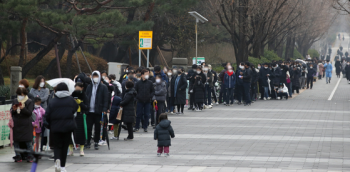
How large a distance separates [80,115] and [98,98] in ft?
1.67

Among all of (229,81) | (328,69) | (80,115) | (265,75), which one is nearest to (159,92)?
(80,115)

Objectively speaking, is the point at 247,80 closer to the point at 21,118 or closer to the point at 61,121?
the point at 21,118

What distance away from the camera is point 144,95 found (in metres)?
12.7

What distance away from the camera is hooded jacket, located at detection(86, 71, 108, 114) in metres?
10.1

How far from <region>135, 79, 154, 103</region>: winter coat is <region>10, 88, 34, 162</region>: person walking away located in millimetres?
4161

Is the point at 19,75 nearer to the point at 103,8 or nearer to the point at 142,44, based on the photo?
the point at 142,44

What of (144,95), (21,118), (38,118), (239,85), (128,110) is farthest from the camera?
(239,85)

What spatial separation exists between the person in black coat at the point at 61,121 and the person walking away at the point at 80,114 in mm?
1300

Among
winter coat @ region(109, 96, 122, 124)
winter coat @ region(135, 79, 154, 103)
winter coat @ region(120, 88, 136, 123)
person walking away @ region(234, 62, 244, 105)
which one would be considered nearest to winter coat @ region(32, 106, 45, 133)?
winter coat @ region(109, 96, 122, 124)

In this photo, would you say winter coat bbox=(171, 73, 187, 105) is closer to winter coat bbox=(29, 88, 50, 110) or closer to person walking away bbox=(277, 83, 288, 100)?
winter coat bbox=(29, 88, 50, 110)

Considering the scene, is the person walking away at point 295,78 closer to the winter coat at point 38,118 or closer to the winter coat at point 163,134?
the winter coat at point 163,134

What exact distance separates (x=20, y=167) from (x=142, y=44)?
31.6 feet

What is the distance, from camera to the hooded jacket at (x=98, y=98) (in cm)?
1005

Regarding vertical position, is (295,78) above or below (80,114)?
above
